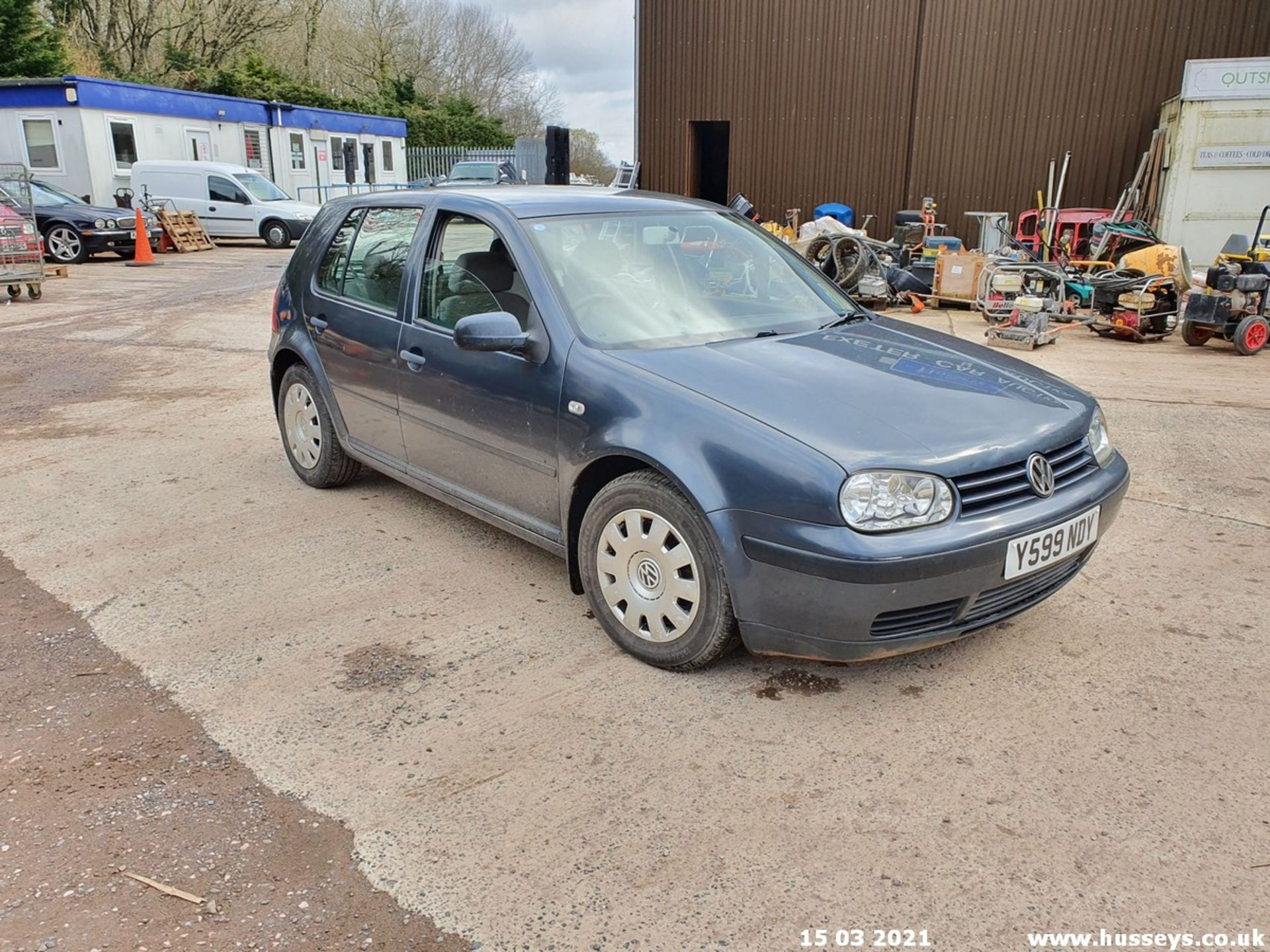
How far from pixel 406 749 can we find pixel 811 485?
4.77 feet

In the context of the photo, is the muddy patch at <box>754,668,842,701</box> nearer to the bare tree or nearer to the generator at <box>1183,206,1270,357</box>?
the generator at <box>1183,206,1270,357</box>

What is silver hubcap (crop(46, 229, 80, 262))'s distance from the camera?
18.5 metres

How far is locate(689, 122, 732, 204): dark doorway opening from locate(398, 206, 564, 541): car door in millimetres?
17489

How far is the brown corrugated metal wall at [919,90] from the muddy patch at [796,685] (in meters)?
16.4

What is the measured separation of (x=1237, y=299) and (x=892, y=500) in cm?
863

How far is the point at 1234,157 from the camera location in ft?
45.1

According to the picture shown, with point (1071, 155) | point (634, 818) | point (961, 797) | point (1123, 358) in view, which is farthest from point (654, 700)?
point (1071, 155)

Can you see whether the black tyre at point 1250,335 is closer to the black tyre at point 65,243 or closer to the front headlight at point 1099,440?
the front headlight at point 1099,440

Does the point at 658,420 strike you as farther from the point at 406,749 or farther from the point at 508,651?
the point at 406,749

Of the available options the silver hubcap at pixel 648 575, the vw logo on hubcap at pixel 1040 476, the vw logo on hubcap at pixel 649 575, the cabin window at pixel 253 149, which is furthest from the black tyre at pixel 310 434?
the cabin window at pixel 253 149

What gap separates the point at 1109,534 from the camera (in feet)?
15.0

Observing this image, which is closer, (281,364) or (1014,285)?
(281,364)
